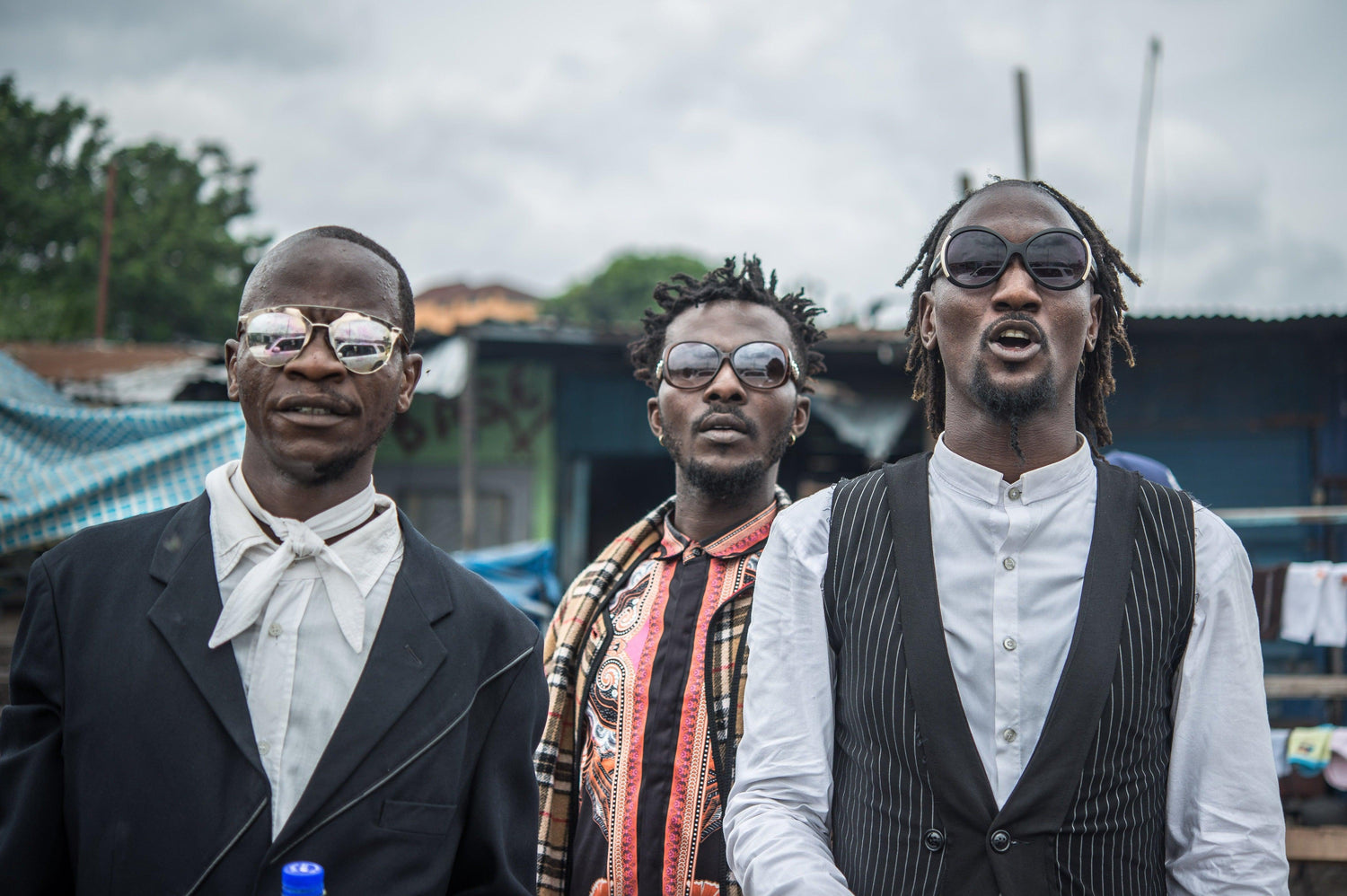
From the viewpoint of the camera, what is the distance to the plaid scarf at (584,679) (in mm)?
2391

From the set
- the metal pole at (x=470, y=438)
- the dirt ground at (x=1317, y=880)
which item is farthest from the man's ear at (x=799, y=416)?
the metal pole at (x=470, y=438)

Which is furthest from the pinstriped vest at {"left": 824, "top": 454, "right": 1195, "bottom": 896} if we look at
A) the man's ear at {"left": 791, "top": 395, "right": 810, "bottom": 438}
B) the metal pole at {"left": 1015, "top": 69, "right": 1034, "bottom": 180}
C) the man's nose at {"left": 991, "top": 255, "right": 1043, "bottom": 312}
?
the metal pole at {"left": 1015, "top": 69, "right": 1034, "bottom": 180}

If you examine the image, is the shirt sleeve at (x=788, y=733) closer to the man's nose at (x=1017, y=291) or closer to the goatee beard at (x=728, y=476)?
the man's nose at (x=1017, y=291)

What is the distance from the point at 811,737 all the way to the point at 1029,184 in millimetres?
1228

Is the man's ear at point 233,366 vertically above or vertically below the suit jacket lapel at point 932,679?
above

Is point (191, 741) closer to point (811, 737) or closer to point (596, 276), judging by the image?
point (811, 737)

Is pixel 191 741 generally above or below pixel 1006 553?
below

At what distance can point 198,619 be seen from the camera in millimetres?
1635

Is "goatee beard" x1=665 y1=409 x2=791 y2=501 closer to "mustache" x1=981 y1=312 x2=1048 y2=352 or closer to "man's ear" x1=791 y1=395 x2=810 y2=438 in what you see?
"man's ear" x1=791 y1=395 x2=810 y2=438

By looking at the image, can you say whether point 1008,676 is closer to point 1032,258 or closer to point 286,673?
point 1032,258

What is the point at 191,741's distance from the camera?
5.09 ft

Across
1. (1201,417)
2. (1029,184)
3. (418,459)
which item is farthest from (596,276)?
(1029,184)

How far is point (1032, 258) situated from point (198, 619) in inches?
65.3

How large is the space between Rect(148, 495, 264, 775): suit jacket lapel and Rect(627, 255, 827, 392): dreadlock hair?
5.51 feet
